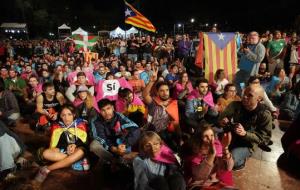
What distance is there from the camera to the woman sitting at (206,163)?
324cm

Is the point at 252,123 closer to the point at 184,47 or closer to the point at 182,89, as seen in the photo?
the point at 182,89

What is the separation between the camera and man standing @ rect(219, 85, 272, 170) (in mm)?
4102

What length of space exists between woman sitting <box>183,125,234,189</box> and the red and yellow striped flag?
432 cm

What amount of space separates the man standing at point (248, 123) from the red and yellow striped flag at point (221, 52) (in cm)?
327

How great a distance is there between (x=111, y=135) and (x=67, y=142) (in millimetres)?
667

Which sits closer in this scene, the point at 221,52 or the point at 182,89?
the point at 182,89

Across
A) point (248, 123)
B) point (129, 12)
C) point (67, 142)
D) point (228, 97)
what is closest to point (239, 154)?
point (248, 123)

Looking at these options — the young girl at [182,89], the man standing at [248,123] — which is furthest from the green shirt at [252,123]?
the young girl at [182,89]

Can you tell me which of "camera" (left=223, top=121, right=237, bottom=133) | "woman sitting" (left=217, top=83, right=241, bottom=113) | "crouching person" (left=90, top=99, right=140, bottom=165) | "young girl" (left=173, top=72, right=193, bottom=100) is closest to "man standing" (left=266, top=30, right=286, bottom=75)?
"young girl" (left=173, top=72, right=193, bottom=100)

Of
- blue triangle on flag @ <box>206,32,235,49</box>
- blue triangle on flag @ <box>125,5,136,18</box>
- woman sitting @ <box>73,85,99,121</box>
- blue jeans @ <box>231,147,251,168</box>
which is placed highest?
blue triangle on flag @ <box>125,5,136,18</box>

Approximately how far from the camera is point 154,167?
3.46m

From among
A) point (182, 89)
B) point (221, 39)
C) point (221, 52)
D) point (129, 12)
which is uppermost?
point (129, 12)

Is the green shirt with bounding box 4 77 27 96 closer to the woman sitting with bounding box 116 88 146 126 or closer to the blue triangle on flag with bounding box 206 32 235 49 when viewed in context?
the woman sitting with bounding box 116 88 146 126

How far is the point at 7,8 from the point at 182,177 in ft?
159
